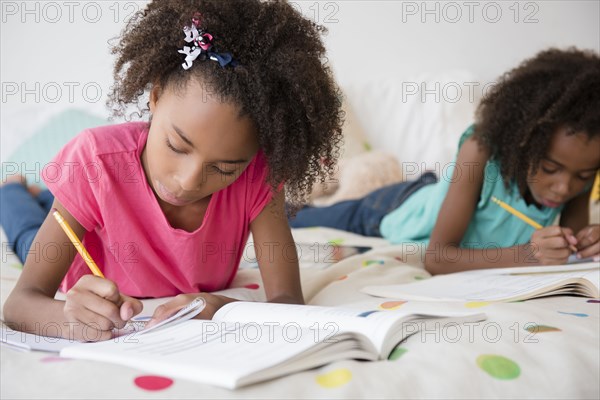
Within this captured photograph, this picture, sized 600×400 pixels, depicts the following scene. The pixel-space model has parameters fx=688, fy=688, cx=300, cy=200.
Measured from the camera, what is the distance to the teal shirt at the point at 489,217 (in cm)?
144

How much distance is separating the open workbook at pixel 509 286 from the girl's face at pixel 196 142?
0.33m

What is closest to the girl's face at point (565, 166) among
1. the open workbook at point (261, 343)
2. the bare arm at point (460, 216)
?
the bare arm at point (460, 216)

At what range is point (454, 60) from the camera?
8.27ft

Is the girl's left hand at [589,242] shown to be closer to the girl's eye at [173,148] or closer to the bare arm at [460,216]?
the bare arm at [460,216]

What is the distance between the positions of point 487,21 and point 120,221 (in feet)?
6.07

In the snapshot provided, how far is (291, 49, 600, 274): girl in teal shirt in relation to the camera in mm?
1286

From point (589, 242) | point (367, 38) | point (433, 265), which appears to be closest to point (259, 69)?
point (433, 265)

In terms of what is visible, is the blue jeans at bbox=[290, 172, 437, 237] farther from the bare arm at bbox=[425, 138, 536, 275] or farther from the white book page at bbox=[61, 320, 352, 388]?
the white book page at bbox=[61, 320, 352, 388]

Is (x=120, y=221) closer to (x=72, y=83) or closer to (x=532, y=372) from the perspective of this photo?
(x=532, y=372)

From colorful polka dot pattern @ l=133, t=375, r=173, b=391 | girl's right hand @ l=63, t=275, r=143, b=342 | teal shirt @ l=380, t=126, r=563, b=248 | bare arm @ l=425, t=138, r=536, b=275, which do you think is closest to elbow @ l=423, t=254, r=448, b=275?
bare arm @ l=425, t=138, r=536, b=275

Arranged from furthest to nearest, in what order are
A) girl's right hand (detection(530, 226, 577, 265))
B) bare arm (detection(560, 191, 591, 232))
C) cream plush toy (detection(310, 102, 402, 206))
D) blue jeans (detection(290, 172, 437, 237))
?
cream plush toy (detection(310, 102, 402, 206)) < blue jeans (detection(290, 172, 437, 237)) < bare arm (detection(560, 191, 591, 232)) < girl's right hand (detection(530, 226, 577, 265))

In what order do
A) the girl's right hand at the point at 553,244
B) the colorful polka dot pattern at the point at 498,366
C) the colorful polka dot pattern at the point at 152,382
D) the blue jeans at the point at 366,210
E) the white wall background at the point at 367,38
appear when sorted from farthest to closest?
the white wall background at the point at 367,38 < the blue jeans at the point at 366,210 < the girl's right hand at the point at 553,244 < the colorful polka dot pattern at the point at 498,366 < the colorful polka dot pattern at the point at 152,382

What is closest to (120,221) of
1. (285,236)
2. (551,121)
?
(285,236)

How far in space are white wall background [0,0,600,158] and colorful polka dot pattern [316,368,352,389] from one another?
6.52ft
